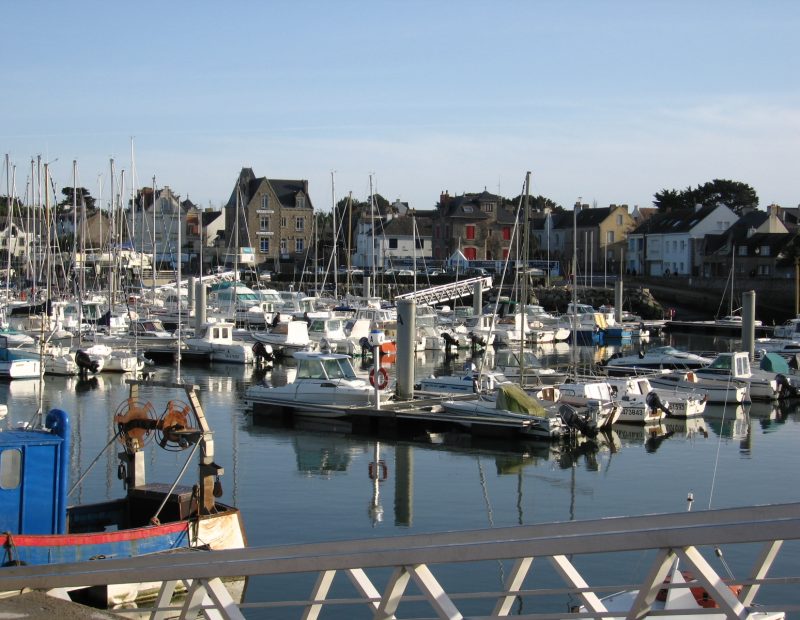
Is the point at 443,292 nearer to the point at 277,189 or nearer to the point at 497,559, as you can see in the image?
the point at 277,189

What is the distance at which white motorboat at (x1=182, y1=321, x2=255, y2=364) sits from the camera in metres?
56.4

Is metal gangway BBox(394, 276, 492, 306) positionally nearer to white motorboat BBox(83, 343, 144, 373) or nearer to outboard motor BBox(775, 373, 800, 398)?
white motorboat BBox(83, 343, 144, 373)

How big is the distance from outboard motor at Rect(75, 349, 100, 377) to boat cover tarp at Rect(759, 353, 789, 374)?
98.5ft

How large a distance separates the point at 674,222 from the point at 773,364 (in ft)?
240

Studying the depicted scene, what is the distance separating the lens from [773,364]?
4647 cm

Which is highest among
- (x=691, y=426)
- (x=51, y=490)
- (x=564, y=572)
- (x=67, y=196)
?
(x=67, y=196)

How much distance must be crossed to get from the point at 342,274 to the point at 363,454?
73.0 metres

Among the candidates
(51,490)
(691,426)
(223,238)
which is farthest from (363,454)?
(223,238)

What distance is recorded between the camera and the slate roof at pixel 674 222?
375 feet

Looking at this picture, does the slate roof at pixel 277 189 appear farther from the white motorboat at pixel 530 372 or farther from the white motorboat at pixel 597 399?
the white motorboat at pixel 597 399

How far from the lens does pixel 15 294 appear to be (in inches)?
3078

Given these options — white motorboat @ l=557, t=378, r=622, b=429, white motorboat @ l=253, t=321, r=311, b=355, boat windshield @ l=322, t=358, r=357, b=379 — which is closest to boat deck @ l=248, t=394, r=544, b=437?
boat windshield @ l=322, t=358, r=357, b=379

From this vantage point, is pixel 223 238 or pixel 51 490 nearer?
pixel 51 490

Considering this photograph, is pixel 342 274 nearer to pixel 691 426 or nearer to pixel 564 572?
pixel 691 426
